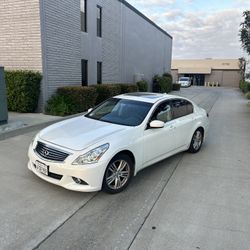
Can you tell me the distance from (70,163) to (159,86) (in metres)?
22.7

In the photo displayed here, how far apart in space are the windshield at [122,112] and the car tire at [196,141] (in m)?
1.80

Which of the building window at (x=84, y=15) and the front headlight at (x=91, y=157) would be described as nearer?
the front headlight at (x=91, y=157)

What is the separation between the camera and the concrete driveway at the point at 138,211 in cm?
299

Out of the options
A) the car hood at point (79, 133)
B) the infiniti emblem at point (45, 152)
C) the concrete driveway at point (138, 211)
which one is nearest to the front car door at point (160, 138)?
the concrete driveway at point (138, 211)

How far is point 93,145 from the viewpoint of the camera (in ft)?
12.5

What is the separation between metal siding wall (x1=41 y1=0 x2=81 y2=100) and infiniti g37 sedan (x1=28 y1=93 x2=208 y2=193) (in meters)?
5.82

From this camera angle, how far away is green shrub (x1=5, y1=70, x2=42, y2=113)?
962 centimetres

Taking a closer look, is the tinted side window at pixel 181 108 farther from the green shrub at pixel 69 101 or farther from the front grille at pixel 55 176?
the green shrub at pixel 69 101

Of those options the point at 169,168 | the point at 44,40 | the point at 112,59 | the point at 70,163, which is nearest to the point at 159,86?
the point at 112,59

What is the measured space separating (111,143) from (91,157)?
15.4 inches

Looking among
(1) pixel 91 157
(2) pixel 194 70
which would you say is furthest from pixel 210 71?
(1) pixel 91 157

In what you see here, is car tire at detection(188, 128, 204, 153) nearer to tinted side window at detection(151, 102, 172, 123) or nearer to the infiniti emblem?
tinted side window at detection(151, 102, 172, 123)

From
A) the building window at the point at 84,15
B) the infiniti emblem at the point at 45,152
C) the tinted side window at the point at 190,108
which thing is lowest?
the infiniti emblem at the point at 45,152

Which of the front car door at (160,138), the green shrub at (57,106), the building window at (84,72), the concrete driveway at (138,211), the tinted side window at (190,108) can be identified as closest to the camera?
the concrete driveway at (138,211)
